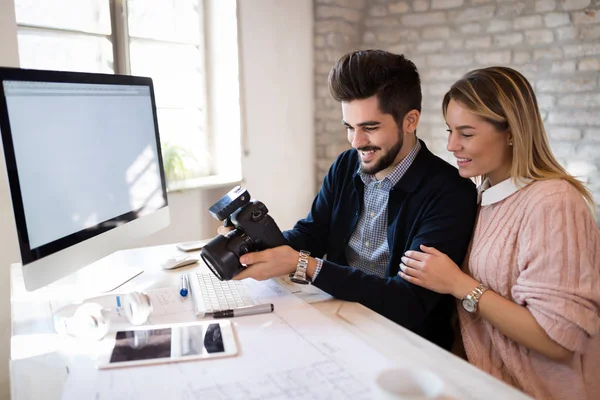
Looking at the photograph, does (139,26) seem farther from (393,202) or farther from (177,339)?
(177,339)

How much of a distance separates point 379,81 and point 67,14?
1542 mm

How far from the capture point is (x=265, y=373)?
0.86 m

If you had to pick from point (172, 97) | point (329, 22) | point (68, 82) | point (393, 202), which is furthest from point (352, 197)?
point (329, 22)

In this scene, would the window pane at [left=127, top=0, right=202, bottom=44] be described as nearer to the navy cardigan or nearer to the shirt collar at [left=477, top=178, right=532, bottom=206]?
the navy cardigan

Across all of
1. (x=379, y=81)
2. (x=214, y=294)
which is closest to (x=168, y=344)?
(x=214, y=294)

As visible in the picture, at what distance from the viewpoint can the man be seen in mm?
1222

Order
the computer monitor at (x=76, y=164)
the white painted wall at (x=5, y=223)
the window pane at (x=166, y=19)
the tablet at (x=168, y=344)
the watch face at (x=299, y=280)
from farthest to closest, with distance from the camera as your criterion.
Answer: the window pane at (x=166, y=19)
the white painted wall at (x=5, y=223)
the watch face at (x=299, y=280)
the computer monitor at (x=76, y=164)
the tablet at (x=168, y=344)

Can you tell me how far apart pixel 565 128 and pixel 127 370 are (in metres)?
2.57

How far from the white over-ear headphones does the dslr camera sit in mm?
168

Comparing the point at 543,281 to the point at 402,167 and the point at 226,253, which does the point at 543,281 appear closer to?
the point at 402,167

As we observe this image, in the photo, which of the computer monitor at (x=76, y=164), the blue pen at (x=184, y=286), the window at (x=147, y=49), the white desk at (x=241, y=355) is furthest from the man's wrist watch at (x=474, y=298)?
the window at (x=147, y=49)

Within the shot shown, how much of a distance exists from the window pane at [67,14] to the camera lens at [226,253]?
1.55 meters

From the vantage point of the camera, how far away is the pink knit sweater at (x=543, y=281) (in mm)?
1064

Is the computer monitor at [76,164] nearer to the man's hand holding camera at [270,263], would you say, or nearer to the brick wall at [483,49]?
the man's hand holding camera at [270,263]
